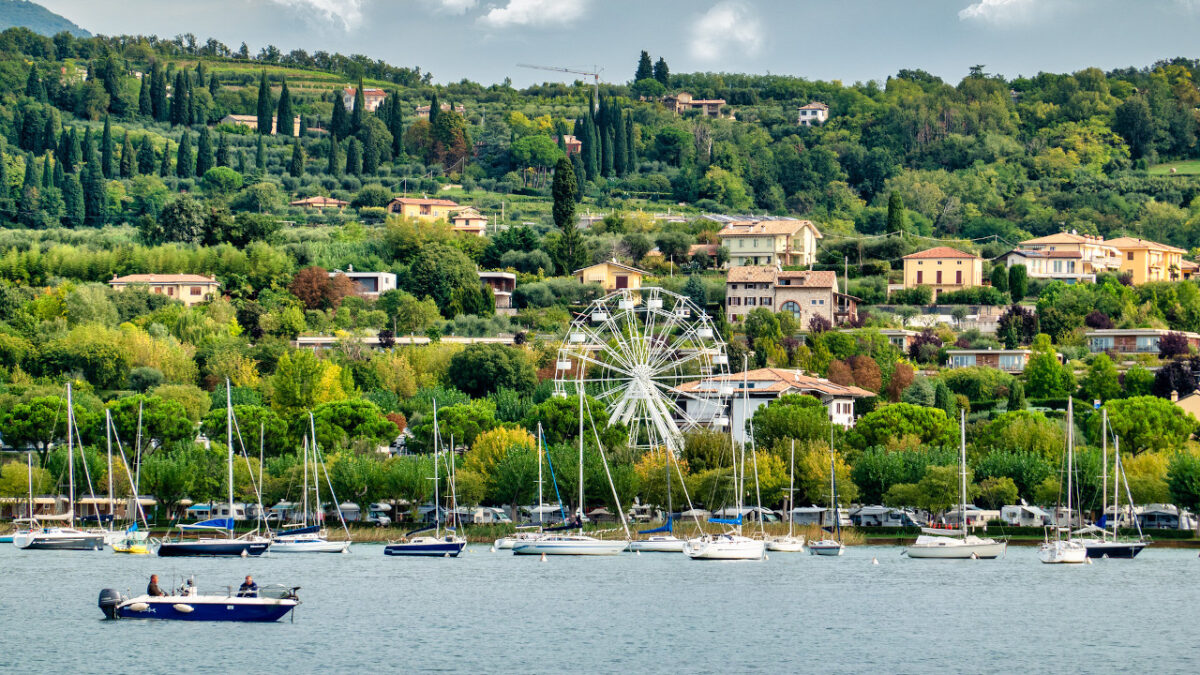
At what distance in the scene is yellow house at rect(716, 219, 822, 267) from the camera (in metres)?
137

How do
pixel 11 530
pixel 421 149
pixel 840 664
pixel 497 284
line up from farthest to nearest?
pixel 421 149, pixel 497 284, pixel 11 530, pixel 840 664

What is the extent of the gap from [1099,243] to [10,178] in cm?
9150

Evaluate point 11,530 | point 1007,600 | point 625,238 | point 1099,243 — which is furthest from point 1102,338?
point 11,530

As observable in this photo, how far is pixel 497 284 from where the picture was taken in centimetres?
13100

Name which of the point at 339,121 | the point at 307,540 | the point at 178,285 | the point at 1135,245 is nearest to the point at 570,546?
the point at 307,540

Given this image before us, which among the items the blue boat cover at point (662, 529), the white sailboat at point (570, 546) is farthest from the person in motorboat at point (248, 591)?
the blue boat cover at point (662, 529)

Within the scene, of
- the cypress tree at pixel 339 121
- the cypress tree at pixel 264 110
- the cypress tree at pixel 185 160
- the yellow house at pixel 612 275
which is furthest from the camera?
the cypress tree at pixel 264 110

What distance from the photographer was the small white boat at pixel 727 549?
7038 centimetres

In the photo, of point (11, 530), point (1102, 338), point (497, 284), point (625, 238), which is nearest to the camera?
point (11, 530)

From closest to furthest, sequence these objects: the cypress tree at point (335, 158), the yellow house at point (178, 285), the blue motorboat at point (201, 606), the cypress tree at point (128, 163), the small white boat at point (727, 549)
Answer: the blue motorboat at point (201, 606) < the small white boat at point (727, 549) < the yellow house at point (178, 285) < the cypress tree at point (128, 163) < the cypress tree at point (335, 158)

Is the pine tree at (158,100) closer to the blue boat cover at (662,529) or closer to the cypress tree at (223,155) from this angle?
the cypress tree at (223,155)

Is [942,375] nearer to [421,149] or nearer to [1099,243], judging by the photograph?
[1099,243]

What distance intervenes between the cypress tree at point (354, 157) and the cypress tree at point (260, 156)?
7983 mm

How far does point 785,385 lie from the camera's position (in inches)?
3799
